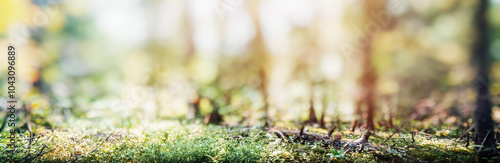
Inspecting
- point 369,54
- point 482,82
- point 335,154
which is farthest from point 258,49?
point 482,82

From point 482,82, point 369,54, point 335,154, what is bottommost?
point 335,154

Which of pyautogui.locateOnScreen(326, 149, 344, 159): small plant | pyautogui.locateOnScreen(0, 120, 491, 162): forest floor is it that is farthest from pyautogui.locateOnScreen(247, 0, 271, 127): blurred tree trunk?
pyautogui.locateOnScreen(326, 149, 344, 159): small plant

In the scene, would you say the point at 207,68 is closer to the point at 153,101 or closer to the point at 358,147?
the point at 153,101

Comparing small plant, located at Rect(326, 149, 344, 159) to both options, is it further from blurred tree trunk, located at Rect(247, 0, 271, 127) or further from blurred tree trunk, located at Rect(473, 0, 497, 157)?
blurred tree trunk, located at Rect(247, 0, 271, 127)

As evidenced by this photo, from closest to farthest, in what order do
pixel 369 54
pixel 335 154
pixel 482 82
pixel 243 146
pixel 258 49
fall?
pixel 335 154
pixel 243 146
pixel 482 82
pixel 369 54
pixel 258 49

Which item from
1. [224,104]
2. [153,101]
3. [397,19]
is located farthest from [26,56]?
[397,19]

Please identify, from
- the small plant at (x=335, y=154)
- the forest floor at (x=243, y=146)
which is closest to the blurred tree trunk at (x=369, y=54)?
the forest floor at (x=243, y=146)

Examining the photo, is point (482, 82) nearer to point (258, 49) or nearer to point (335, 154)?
point (335, 154)
